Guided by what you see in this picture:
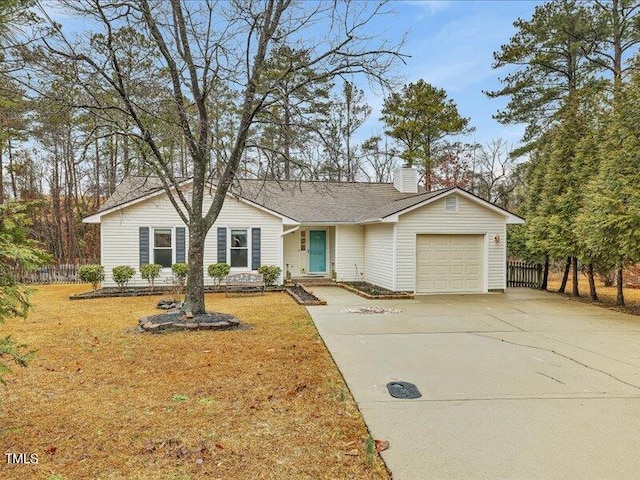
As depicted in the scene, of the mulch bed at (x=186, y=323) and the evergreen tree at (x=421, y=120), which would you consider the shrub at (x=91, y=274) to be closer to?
the mulch bed at (x=186, y=323)

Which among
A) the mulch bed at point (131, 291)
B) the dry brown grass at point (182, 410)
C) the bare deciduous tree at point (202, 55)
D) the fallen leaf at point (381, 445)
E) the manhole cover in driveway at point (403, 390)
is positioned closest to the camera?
the dry brown grass at point (182, 410)

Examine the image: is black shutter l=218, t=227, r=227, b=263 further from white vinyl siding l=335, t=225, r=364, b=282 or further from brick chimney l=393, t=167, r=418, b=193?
brick chimney l=393, t=167, r=418, b=193

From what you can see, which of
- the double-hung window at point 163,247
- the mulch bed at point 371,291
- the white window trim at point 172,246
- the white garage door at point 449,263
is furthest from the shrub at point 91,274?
the white garage door at point 449,263

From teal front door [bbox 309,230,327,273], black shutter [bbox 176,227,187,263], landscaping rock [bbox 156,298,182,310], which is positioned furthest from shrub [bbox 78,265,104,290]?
teal front door [bbox 309,230,327,273]

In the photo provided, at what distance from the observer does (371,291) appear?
43.3 feet

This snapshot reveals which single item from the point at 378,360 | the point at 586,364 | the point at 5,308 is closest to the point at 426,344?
the point at 378,360

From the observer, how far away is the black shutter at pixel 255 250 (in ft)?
47.8

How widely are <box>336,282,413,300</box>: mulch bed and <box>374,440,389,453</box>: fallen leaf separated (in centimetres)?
859

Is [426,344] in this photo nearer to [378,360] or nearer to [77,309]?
[378,360]

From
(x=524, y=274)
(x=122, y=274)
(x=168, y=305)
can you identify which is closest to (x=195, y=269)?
(x=168, y=305)

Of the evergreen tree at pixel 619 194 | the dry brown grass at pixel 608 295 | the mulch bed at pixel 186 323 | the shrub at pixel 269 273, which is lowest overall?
the dry brown grass at pixel 608 295

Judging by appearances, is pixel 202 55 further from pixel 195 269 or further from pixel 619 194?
pixel 619 194

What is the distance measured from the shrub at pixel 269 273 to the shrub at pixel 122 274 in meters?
4.31

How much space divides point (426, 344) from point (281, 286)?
8.32m
